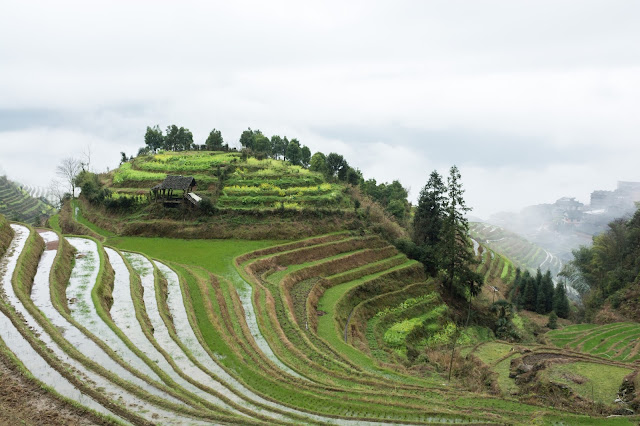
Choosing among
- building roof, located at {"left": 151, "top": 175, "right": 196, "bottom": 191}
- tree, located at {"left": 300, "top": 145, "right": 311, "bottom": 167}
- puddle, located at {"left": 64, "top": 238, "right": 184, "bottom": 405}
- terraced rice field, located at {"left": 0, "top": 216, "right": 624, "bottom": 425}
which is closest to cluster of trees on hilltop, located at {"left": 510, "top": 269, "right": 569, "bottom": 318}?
terraced rice field, located at {"left": 0, "top": 216, "right": 624, "bottom": 425}

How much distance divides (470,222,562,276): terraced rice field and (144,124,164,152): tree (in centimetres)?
9975

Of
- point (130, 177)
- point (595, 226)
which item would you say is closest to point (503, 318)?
point (130, 177)

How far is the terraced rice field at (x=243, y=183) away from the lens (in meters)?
52.5

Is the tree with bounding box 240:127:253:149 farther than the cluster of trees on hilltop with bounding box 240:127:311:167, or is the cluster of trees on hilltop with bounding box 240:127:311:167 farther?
the tree with bounding box 240:127:253:149

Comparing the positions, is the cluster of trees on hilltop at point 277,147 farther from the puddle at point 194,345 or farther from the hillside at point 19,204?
the hillside at point 19,204

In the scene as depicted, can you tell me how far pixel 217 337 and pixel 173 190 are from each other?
3102 cm

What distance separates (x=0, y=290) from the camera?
72.4 feet

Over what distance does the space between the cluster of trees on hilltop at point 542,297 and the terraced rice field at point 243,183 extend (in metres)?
31.0

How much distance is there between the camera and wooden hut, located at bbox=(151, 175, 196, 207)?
4931cm

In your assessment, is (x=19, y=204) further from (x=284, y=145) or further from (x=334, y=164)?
→ (x=334, y=164)

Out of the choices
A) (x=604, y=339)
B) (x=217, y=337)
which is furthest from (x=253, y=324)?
(x=604, y=339)

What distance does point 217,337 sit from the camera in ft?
76.7

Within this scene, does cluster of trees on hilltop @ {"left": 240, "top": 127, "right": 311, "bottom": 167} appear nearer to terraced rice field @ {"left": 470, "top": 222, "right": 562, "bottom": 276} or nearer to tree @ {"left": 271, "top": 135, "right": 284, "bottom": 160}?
tree @ {"left": 271, "top": 135, "right": 284, "bottom": 160}

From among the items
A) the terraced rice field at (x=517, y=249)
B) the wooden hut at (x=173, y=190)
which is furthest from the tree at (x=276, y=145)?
the terraced rice field at (x=517, y=249)
